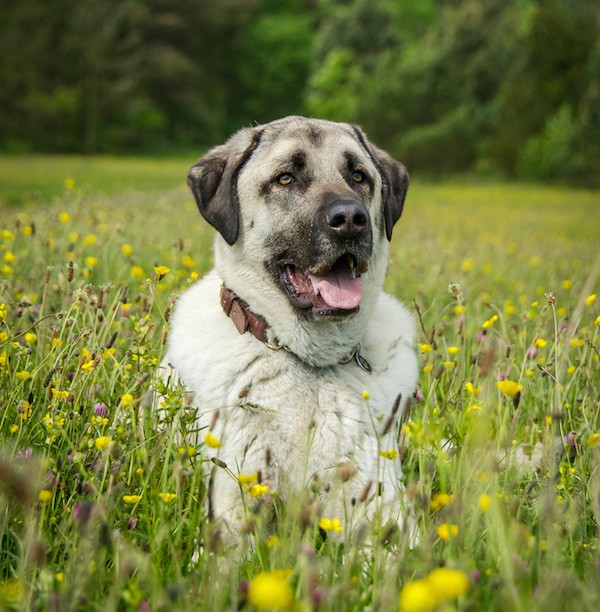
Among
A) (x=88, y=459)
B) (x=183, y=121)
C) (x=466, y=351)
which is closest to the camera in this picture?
(x=88, y=459)

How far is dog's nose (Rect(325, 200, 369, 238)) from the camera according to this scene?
9.92 ft

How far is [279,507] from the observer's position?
2621 mm

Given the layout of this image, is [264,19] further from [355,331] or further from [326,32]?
[355,331]

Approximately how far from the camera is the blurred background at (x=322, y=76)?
83.3 feet

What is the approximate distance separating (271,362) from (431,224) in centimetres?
1045

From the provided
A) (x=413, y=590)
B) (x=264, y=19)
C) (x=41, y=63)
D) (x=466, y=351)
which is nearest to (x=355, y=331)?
(x=466, y=351)

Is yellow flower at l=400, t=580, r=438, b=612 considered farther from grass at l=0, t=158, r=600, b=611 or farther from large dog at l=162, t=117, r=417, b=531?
large dog at l=162, t=117, r=417, b=531

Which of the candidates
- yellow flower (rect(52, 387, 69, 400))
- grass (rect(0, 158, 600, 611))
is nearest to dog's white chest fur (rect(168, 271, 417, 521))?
grass (rect(0, 158, 600, 611))

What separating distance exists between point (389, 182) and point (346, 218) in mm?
764

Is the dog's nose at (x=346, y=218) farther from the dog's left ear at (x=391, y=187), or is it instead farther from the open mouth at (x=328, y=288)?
the dog's left ear at (x=391, y=187)

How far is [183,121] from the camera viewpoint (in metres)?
51.4

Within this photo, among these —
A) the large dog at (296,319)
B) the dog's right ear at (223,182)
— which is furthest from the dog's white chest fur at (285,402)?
the dog's right ear at (223,182)

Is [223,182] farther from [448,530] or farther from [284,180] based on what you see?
[448,530]

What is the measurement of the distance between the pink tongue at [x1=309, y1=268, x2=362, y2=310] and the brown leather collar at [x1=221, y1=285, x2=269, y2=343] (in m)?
0.31
